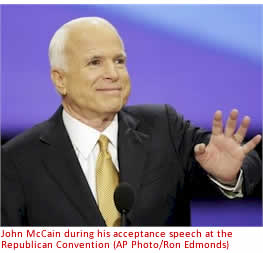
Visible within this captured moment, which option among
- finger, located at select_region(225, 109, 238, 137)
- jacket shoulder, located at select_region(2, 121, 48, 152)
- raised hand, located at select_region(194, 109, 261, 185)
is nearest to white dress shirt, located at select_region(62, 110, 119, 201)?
jacket shoulder, located at select_region(2, 121, 48, 152)

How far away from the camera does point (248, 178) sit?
5.89 feet

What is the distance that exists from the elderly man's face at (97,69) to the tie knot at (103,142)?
10cm

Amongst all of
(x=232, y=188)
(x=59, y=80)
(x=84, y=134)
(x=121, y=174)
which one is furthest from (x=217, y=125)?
(x=59, y=80)

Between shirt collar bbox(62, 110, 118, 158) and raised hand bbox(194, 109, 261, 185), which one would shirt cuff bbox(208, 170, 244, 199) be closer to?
raised hand bbox(194, 109, 261, 185)

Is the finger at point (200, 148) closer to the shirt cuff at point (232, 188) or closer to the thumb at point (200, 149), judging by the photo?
the thumb at point (200, 149)

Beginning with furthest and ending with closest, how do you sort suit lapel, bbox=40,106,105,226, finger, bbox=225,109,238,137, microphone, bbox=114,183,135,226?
suit lapel, bbox=40,106,105,226
finger, bbox=225,109,238,137
microphone, bbox=114,183,135,226

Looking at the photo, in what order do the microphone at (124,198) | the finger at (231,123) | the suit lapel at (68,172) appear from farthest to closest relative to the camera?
1. the suit lapel at (68,172)
2. the finger at (231,123)
3. the microphone at (124,198)

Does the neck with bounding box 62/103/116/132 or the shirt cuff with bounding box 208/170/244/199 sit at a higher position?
the neck with bounding box 62/103/116/132

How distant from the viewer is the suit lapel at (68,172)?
1771mm

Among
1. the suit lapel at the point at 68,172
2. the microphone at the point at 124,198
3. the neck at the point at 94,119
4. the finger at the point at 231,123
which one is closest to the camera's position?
the microphone at the point at 124,198

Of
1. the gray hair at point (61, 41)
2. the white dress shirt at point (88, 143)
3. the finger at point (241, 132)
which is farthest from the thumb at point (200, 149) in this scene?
the gray hair at point (61, 41)

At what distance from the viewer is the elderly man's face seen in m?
1.82
